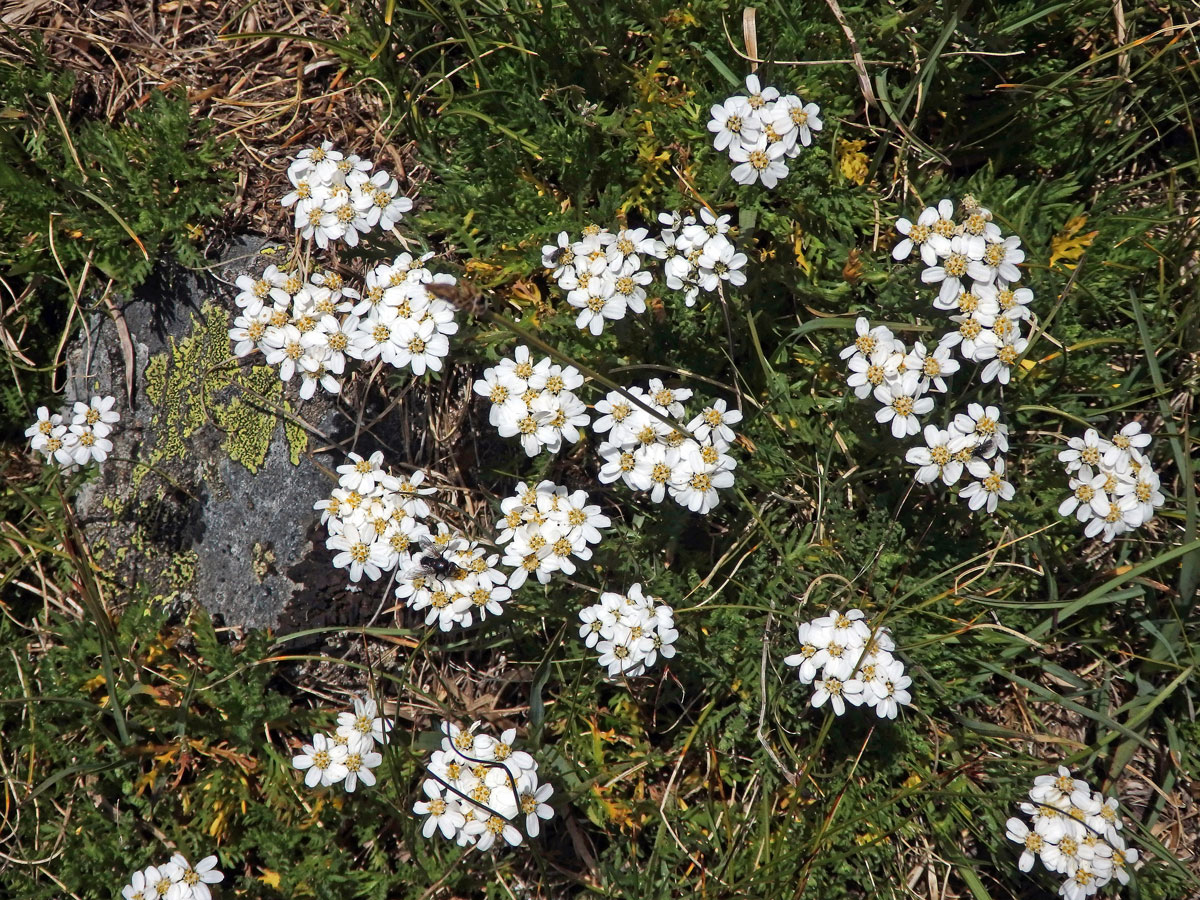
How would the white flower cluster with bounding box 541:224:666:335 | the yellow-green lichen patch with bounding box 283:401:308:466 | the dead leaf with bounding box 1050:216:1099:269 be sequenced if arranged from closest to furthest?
the white flower cluster with bounding box 541:224:666:335
the dead leaf with bounding box 1050:216:1099:269
the yellow-green lichen patch with bounding box 283:401:308:466

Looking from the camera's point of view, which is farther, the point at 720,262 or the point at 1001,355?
the point at 720,262

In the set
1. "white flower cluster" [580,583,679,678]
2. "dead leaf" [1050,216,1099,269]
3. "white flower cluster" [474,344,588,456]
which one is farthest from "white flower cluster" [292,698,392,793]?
"dead leaf" [1050,216,1099,269]

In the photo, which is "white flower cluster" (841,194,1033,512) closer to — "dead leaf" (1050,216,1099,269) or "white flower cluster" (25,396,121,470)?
"dead leaf" (1050,216,1099,269)

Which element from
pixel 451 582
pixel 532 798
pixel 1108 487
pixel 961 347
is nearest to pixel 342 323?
pixel 451 582

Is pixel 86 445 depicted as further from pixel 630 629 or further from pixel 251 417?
pixel 630 629

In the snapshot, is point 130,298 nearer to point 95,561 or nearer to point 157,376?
point 157,376

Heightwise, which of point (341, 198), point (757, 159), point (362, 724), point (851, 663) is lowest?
point (362, 724)
